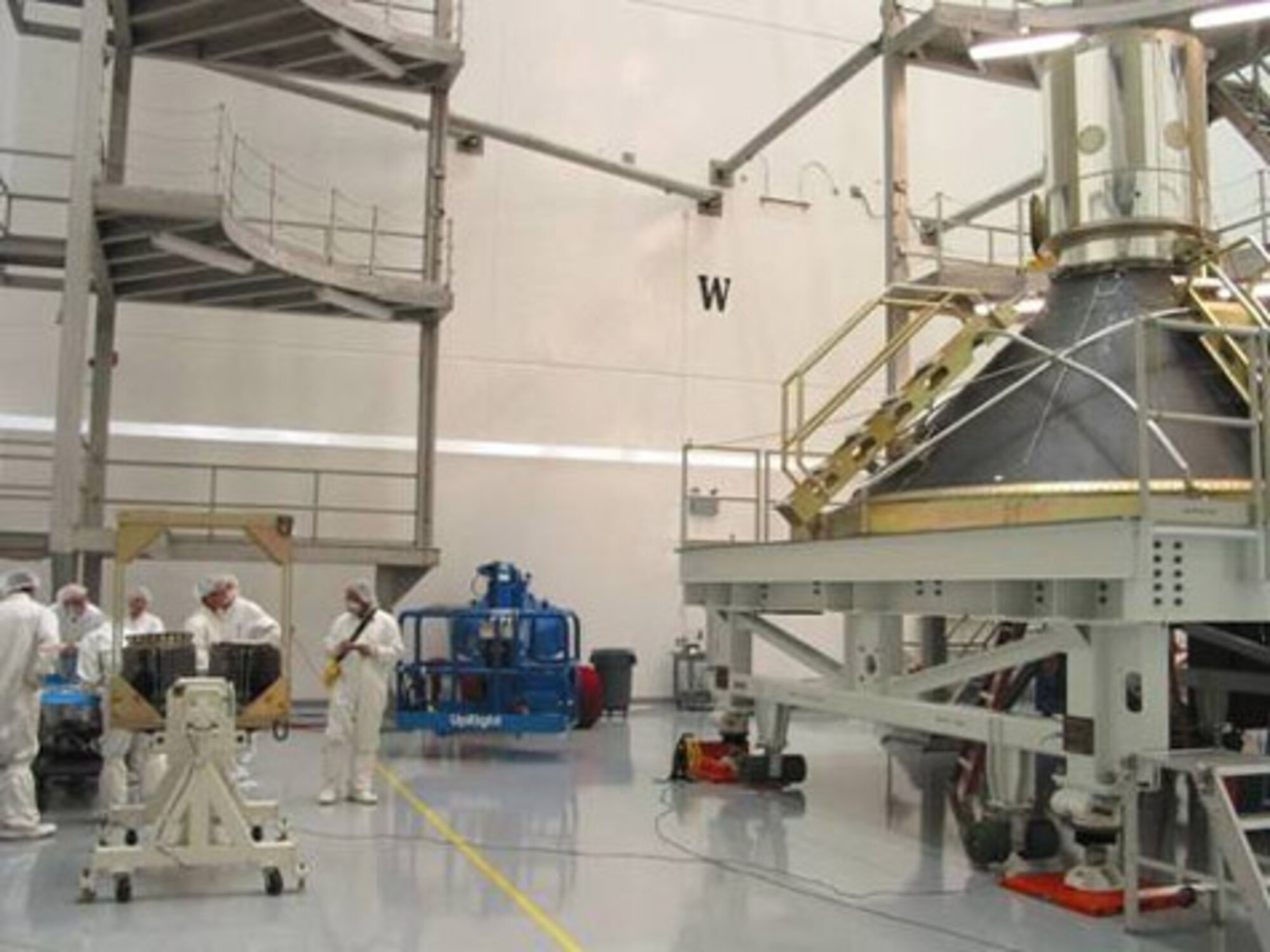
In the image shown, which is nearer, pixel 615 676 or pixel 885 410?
pixel 885 410

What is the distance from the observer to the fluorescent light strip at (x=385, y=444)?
1344 centimetres

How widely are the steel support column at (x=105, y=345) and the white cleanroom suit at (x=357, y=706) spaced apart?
4082 mm

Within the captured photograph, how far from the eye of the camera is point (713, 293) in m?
16.2

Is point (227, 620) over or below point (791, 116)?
below

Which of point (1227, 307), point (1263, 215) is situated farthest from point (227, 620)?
point (1263, 215)

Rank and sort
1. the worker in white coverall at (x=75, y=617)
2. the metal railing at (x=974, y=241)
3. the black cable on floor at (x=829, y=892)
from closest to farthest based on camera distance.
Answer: the black cable on floor at (x=829, y=892) < the worker in white coverall at (x=75, y=617) < the metal railing at (x=974, y=241)

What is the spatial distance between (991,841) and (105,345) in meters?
9.78

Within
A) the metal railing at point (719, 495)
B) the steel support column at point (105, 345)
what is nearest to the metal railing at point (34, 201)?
the steel support column at point (105, 345)

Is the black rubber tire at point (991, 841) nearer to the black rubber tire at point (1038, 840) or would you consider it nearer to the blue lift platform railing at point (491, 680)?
the black rubber tire at point (1038, 840)

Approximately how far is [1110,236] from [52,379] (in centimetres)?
1077

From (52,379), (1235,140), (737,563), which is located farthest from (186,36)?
(1235,140)

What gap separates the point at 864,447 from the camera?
826cm

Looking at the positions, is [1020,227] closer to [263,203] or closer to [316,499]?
[316,499]

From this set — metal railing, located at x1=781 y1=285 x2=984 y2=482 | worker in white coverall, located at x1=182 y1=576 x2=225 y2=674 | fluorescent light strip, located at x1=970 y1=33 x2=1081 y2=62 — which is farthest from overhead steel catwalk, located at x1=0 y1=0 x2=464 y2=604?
fluorescent light strip, located at x1=970 y1=33 x2=1081 y2=62
